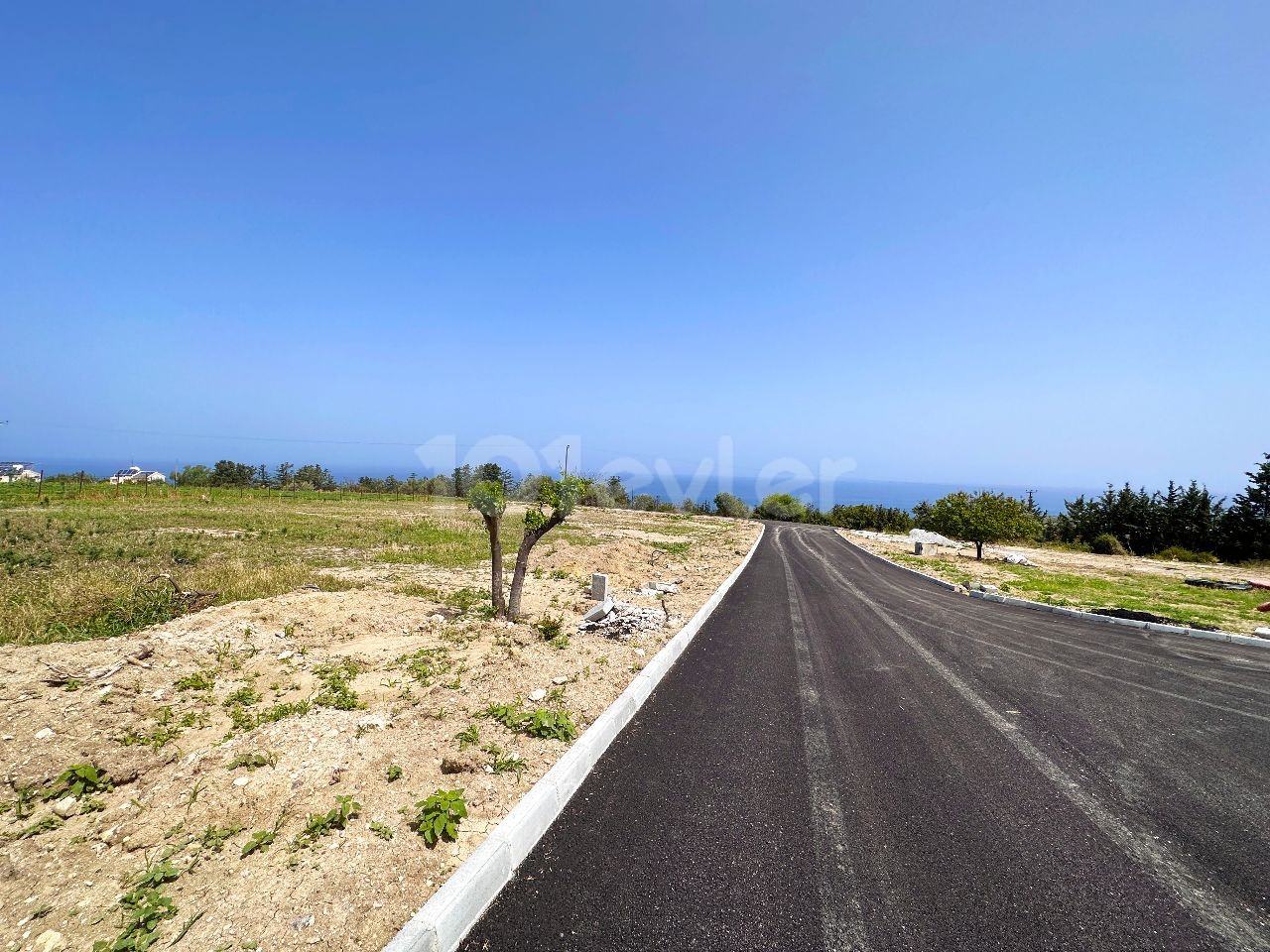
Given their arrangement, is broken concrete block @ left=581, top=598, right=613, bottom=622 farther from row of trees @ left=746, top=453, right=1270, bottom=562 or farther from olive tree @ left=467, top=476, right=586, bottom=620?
row of trees @ left=746, top=453, right=1270, bottom=562

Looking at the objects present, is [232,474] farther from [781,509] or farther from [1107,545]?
[1107,545]

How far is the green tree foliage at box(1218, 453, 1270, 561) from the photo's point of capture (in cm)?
3188

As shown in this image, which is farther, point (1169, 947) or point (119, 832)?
point (119, 832)

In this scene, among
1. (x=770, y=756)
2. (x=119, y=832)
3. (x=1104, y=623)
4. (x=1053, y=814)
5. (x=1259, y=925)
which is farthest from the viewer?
(x=1104, y=623)

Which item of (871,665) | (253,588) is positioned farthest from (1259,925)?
(253,588)

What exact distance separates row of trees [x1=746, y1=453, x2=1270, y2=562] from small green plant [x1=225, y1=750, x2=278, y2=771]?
103 ft

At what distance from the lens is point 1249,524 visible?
3312 cm

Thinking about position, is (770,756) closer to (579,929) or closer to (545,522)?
(579,929)

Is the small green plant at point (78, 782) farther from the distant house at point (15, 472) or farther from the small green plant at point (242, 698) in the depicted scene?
the distant house at point (15, 472)

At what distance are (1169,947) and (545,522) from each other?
318 inches

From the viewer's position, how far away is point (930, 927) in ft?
8.82

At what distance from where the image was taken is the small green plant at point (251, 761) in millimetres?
4116


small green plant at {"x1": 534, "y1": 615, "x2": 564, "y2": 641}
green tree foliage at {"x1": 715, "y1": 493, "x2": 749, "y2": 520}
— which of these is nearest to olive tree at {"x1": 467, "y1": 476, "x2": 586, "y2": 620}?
small green plant at {"x1": 534, "y1": 615, "x2": 564, "y2": 641}

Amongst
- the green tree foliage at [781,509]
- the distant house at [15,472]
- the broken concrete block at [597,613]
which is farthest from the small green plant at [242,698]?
the green tree foliage at [781,509]
